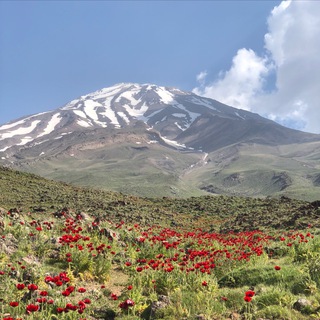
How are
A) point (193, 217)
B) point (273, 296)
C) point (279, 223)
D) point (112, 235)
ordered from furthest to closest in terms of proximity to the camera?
point (193, 217), point (279, 223), point (112, 235), point (273, 296)

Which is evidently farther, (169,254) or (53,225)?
(53,225)

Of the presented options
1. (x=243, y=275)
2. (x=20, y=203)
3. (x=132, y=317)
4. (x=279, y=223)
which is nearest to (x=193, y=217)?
(x=279, y=223)

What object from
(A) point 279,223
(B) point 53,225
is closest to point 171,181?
(A) point 279,223

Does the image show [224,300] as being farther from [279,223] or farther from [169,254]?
[279,223]

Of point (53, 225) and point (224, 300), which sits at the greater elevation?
point (53, 225)

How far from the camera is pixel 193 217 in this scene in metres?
45.8

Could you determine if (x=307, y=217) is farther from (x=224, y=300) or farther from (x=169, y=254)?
(x=224, y=300)

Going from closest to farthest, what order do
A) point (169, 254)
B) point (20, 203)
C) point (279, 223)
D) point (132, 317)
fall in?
point (132, 317)
point (169, 254)
point (279, 223)
point (20, 203)

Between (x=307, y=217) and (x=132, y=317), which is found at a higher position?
(x=307, y=217)

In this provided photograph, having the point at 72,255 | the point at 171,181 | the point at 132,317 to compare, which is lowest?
the point at 132,317

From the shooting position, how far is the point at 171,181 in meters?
192

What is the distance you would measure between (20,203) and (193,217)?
21.1m

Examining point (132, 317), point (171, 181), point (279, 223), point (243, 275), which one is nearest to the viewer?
point (132, 317)

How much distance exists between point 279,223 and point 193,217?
629 inches
